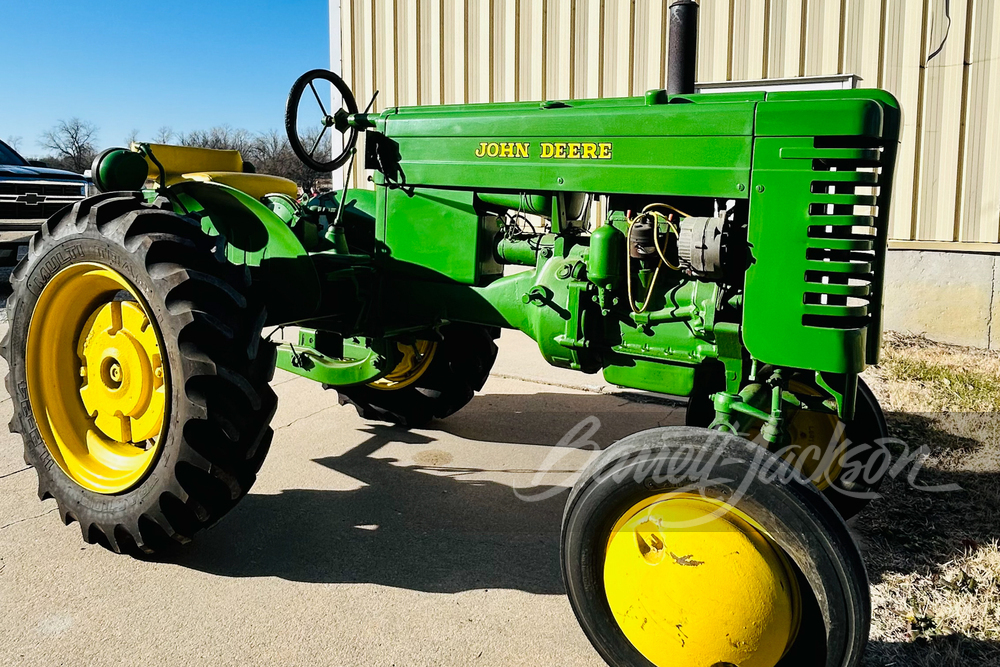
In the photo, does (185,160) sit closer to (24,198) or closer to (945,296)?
(945,296)

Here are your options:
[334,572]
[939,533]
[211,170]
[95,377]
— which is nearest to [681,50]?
[939,533]

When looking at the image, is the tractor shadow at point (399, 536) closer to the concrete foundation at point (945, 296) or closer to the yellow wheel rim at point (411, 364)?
the yellow wheel rim at point (411, 364)

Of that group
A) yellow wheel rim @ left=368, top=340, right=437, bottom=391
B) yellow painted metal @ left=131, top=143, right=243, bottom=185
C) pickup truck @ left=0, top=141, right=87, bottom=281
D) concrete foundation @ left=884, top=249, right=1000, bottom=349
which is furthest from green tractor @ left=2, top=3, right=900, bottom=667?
pickup truck @ left=0, top=141, right=87, bottom=281

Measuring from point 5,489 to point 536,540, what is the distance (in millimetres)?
2302

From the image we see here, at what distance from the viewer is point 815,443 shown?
339cm

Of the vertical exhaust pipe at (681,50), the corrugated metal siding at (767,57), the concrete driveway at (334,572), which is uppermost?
the corrugated metal siding at (767,57)

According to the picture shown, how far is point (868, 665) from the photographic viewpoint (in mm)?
2414

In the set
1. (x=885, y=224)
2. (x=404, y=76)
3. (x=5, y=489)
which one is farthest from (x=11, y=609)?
(x=404, y=76)

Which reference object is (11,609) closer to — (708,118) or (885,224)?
(708,118)

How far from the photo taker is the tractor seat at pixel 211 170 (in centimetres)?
482

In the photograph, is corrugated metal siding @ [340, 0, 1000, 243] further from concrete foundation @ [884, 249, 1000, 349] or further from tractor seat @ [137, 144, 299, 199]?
tractor seat @ [137, 144, 299, 199]

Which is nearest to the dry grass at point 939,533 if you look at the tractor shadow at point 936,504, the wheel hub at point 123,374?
the tractor shadow at point 936,504

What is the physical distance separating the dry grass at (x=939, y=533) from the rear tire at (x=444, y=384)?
1.96 m

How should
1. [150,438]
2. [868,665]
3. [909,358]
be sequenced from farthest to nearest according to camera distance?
1. [909,358]
2. [150,438]
3. [868,665]
